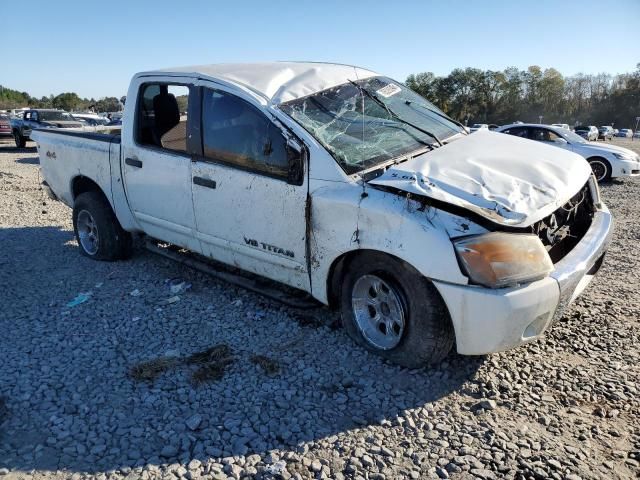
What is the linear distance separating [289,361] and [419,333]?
917mm

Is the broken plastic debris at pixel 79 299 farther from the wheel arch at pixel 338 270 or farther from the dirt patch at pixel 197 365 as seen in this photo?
the wheel arch at pixel 338 270

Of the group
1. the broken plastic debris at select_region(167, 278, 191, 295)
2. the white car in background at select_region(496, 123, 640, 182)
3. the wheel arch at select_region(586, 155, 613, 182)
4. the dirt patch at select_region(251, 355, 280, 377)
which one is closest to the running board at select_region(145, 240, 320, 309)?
the broken plastic debris at select_region(167, 278, 191, 295)

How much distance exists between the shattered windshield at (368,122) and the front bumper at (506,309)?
3.69 ft


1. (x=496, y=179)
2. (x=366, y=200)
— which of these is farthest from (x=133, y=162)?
(x=496, y=179)

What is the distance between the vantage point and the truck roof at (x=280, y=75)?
3631 mm

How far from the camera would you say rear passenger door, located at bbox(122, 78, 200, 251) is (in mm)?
4023

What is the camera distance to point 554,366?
10.2ft

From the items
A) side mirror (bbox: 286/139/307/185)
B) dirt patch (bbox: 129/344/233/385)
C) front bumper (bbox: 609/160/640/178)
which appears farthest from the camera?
front bumper (bbox: 609/160/640/178)

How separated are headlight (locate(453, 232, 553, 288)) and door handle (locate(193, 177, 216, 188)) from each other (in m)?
2.00

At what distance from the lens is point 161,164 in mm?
4145

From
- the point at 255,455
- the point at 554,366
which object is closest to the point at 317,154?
the point at 255,455

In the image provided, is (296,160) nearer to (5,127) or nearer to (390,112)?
(390,112)

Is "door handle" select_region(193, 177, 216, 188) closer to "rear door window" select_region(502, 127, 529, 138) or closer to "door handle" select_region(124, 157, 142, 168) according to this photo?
"door handle" select_region(124, 157, 142, 168)

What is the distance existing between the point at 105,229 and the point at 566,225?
4.37 m
